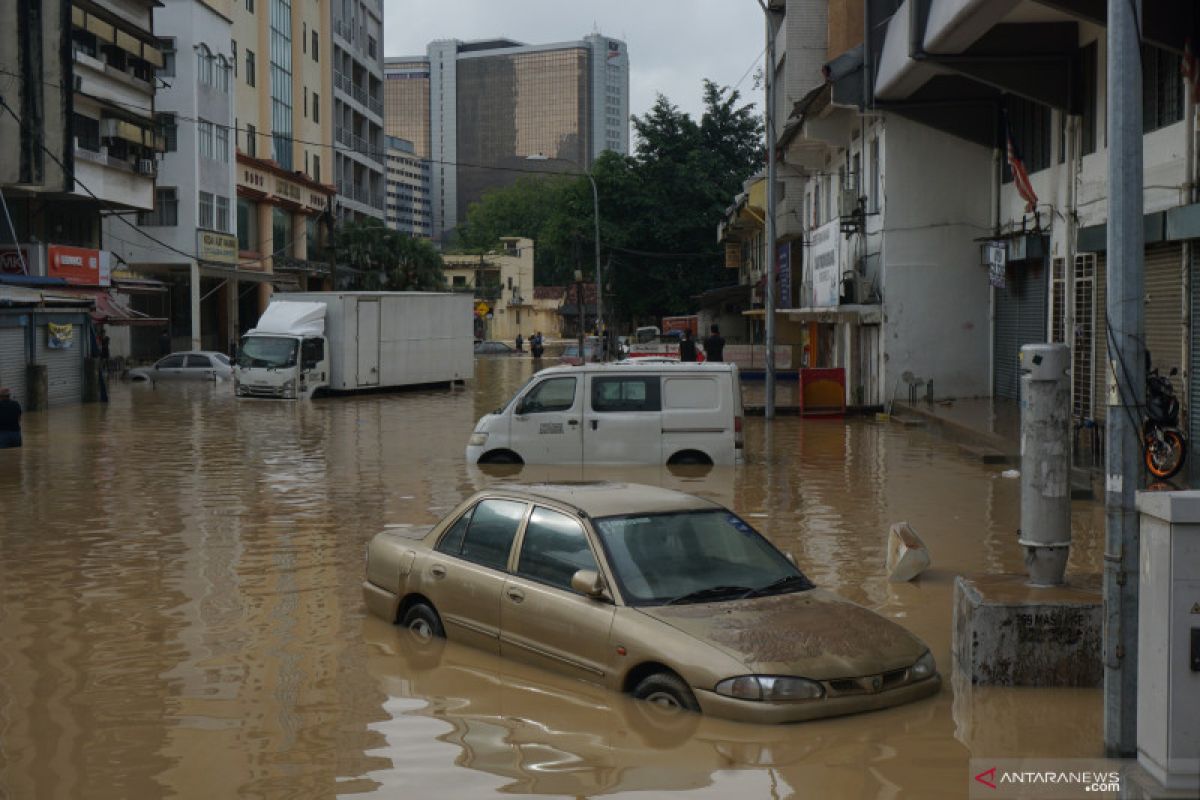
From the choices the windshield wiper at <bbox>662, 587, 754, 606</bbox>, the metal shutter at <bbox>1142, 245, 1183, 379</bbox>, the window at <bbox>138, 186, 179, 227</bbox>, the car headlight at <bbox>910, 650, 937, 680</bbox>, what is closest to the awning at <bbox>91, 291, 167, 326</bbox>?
the window at <bbox>138, 186, 179, 227</bbox>

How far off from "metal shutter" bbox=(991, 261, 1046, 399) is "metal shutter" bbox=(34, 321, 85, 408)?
22.8 meters

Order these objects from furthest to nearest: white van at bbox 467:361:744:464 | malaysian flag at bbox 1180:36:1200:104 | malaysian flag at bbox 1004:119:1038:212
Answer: malaysian flag at bbox 1004:119:1038:212 → white van at bbox 467:361:744:464 → malaysian flag at bbox 1180:36:1200:104

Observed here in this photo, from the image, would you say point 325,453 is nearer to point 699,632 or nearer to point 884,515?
point 884,515

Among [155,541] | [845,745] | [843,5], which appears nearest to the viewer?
[845,745]

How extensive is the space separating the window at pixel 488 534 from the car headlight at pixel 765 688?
214cm

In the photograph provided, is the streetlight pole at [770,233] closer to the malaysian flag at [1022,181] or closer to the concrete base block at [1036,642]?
the malaysian flag at [1022,181]

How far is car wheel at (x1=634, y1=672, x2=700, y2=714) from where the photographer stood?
752 centimetres

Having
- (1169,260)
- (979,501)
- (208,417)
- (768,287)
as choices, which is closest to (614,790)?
(979,501)

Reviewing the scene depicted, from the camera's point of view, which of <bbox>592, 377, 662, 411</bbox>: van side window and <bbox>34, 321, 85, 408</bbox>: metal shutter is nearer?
<bbox>592, 377, 662, 411</bbox>: van side window

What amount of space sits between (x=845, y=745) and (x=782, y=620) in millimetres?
886

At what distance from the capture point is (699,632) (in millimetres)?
7672

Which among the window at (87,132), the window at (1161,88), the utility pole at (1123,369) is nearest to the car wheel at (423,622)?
the utility pole at (1123,369)

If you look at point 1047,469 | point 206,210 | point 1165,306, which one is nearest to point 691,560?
point 1047,469

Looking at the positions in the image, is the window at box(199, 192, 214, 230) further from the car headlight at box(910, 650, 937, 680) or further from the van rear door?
the car headlight at box(910, 650, 937, 680)
